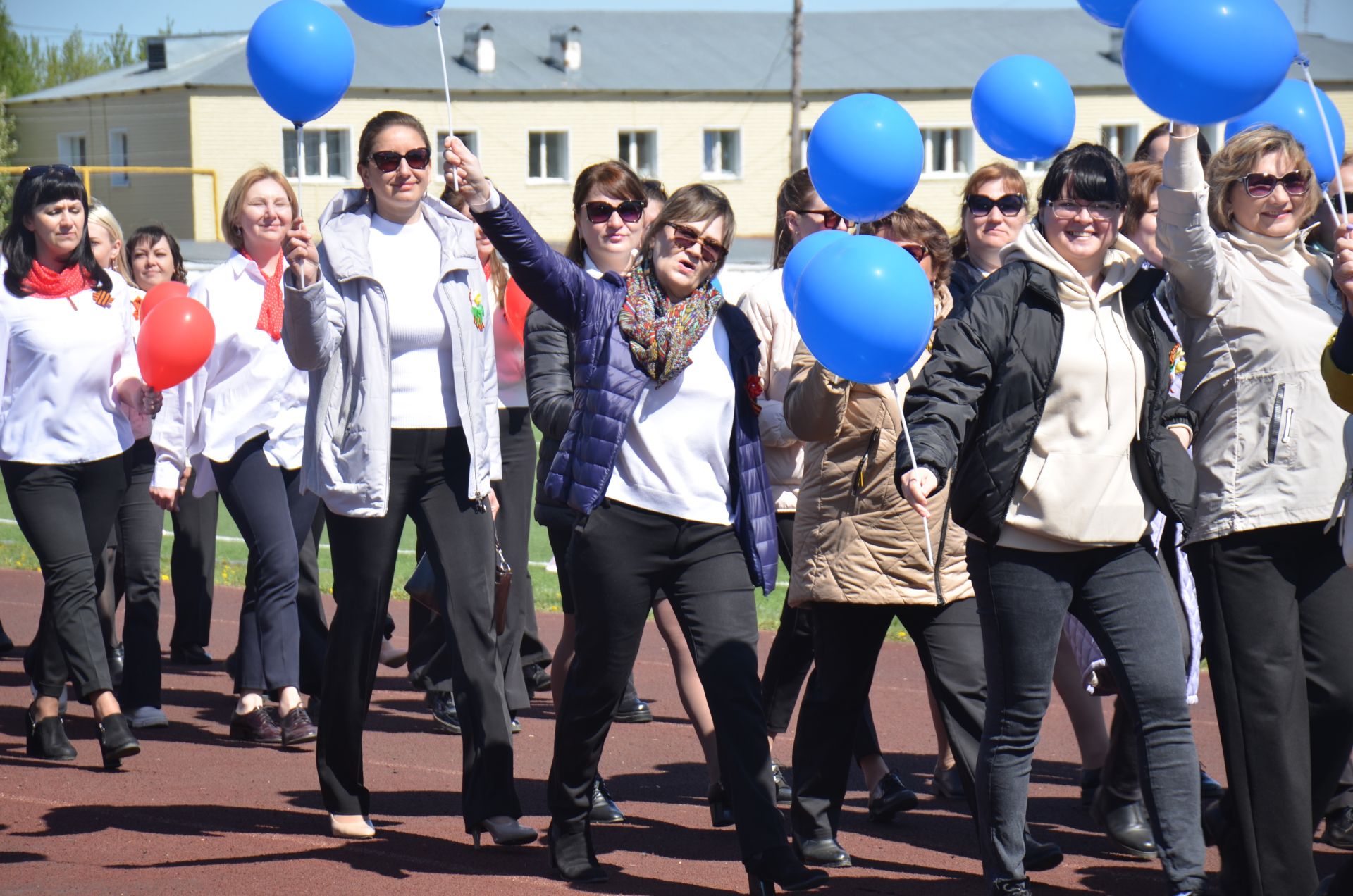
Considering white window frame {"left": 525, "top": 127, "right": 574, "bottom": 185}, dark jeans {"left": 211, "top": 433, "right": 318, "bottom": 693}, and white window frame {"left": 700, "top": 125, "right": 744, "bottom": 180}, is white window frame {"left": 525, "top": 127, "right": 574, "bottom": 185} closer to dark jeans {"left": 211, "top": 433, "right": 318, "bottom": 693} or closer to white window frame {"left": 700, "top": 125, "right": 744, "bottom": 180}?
white window frame {"left": 700, "top": 125, "right": 744, "bottom": 180}

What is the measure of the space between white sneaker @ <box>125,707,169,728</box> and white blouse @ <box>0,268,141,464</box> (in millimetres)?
1257

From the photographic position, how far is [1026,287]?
4727 mm

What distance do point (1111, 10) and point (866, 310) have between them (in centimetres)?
168

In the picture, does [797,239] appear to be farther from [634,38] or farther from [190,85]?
[634,38]

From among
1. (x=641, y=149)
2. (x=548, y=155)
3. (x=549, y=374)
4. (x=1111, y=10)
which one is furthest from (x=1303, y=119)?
(x=641, y=149)

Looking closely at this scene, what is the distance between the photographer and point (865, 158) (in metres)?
5.20

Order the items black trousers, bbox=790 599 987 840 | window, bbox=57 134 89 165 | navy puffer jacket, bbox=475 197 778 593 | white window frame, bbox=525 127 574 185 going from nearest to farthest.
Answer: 1. navy puffer jacket, bbox=475 197 778 593
2. black trousers, bbox=790 599 987 840
3. white window frame, bbox=525 127 574 185
4. window, bbox=57 134 89 165

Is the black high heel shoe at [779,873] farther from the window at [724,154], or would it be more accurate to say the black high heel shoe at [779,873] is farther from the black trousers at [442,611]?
the window at [724,154]

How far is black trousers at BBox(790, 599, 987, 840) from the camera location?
5434 mm

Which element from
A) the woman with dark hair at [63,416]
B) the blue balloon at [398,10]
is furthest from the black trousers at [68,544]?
the blue balloon at [398,10]

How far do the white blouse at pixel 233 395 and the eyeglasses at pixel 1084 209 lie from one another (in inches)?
153

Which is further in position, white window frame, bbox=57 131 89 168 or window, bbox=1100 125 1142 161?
window, bbox=1100 125 1142 161

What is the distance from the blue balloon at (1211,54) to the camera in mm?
4281

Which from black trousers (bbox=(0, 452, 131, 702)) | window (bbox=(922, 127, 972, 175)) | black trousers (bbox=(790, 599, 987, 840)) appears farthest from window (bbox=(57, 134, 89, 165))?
black trousers (bbox=(790, 599, 987, 840))
